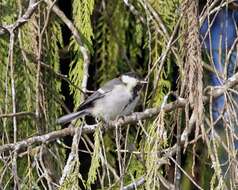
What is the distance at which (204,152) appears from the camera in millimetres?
2156

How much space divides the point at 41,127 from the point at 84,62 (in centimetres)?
51

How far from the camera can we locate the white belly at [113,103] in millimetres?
2940

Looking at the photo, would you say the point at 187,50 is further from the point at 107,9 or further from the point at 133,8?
the point at 107,9

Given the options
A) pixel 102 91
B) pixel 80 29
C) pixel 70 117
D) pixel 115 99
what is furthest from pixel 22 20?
pixel 115 99

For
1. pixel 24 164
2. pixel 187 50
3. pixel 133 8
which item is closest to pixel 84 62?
pixel 133 8

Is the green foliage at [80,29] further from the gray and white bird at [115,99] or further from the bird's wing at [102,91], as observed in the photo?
the gray and white bird at [115,99]

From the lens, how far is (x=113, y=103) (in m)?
3.01

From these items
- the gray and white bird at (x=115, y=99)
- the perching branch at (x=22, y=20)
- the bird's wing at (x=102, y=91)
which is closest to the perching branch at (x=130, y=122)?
the perching branch at (x=22, y=20)

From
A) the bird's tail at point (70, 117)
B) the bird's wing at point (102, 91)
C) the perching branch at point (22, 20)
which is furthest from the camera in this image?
the bird's wing at point (102, 91)

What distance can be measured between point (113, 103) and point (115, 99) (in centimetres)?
2

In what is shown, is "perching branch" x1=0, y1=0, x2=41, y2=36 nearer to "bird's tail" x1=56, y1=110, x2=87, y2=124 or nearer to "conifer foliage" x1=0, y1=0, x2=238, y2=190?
"conifer foliage" x1=0, y1=0, x2=238, y2=190

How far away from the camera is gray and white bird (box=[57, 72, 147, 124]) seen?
2.70 meters

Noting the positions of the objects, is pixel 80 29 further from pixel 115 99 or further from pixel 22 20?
pixel 115 99

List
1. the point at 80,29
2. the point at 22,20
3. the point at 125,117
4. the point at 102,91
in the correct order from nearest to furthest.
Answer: the point at 22,20, the point at 125,117, the point at 80,29, the point at 102,91
